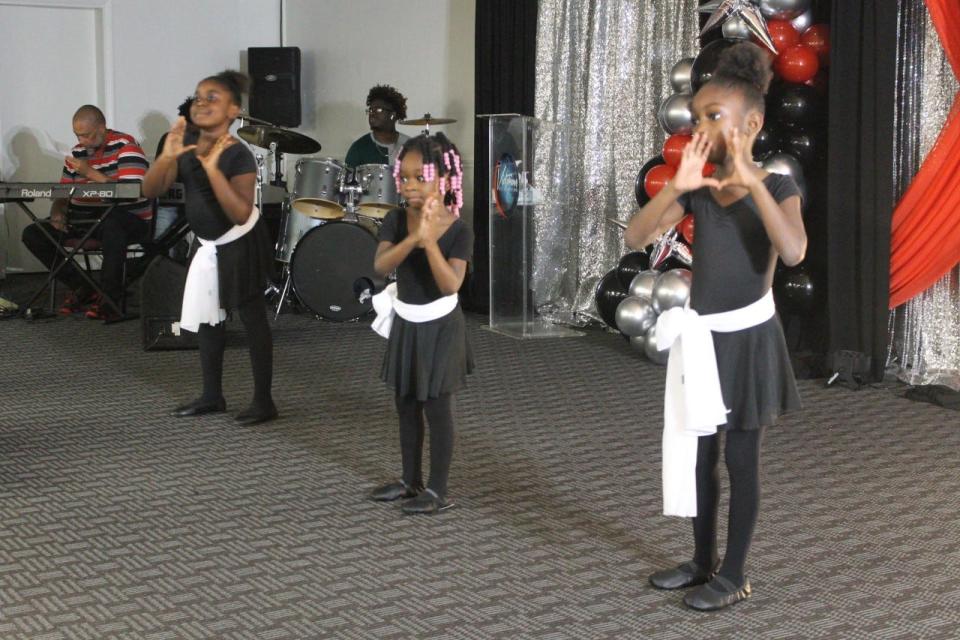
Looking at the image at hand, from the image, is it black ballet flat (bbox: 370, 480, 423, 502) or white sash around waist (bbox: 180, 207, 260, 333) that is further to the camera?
white sash around waist (bbox: 180, 207, 260, 333)

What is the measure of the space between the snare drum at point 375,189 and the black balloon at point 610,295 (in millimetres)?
1465

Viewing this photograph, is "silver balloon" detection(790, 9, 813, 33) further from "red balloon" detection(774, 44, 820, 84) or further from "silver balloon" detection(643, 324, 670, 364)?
"silver balloon" detection(643, 324, 670, 364)

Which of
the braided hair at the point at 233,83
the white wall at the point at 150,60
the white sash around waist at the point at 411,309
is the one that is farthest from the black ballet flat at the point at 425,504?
the white wall at the point at 150,60

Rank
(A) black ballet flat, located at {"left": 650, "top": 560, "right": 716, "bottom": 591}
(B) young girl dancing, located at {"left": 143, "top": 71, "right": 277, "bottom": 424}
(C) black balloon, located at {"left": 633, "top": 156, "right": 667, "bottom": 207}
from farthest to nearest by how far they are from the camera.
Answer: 1. (C) black balloon, located at {"left": 633, "top": 156, "right": 667, "bottom": 207}
2. (B) young girl dancing, located at {"left": 143, "top": 71, "right": 277, "bottom": 424}
3. (A) black ballet flat, located at {"left": 650, "top": 560, "right": 716, "bottom": 591}

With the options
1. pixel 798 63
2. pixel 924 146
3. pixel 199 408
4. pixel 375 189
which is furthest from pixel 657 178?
pixel 199 408

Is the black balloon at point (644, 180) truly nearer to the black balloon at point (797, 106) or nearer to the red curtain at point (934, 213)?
the black balloon at point (797, 106)

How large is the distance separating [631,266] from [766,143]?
109cm

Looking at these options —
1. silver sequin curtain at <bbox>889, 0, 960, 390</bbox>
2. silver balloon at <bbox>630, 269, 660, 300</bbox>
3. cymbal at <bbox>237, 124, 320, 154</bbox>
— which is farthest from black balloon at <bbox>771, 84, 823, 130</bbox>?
cymbal at <bbox>237, 124, 320, 154</bbox>

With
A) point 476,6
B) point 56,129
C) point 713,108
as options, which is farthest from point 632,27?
point 56,129

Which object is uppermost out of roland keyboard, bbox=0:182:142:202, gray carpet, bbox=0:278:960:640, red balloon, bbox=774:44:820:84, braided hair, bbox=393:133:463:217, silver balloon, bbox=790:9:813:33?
silver balloon, bbox=790:9:813:33

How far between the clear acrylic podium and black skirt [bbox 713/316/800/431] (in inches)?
159

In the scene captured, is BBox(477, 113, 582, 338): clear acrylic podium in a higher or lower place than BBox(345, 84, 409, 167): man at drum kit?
lower

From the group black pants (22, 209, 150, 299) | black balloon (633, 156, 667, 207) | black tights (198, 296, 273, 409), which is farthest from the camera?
black pants (22, 209, 150, 299)

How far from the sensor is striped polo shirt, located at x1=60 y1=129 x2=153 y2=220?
7578mm
